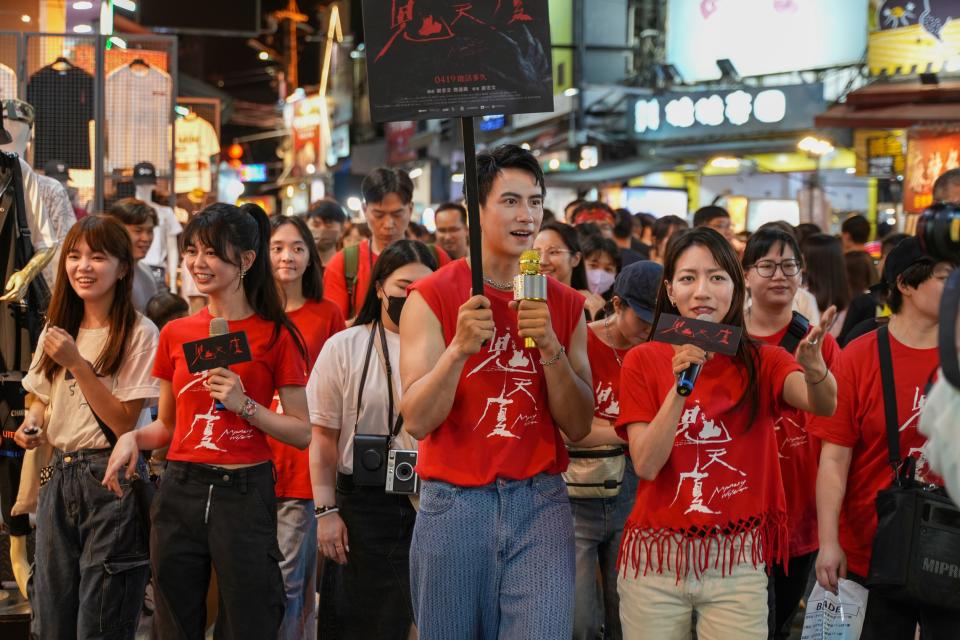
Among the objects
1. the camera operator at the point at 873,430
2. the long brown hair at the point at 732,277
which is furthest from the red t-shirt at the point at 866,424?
the long brown hair at the point at 732,277

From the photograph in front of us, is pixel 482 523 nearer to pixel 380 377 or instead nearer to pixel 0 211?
pixel 380 377

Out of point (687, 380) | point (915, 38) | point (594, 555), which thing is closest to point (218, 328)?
point (687, 380)

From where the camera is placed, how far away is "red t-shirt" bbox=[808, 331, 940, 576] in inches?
154

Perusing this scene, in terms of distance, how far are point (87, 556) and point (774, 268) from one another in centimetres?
299

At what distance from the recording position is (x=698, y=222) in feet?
27.7

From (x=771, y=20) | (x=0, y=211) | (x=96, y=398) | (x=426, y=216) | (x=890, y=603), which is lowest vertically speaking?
(x=890, y=603)

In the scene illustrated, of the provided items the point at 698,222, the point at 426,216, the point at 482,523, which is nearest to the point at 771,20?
the point at 426,216

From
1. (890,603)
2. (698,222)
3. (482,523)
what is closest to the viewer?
(482,523)

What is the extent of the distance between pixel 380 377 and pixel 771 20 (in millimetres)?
16673

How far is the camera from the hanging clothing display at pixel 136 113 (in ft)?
37.5

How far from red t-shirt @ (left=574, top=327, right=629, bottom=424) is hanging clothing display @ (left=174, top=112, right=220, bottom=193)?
1378cm

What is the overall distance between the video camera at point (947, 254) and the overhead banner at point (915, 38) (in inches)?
522

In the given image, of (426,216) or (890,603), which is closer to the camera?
(890,603)

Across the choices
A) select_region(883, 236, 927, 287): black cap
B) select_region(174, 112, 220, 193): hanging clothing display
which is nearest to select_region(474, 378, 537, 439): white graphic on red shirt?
select_region(883, 236, 927, 287): black cap
